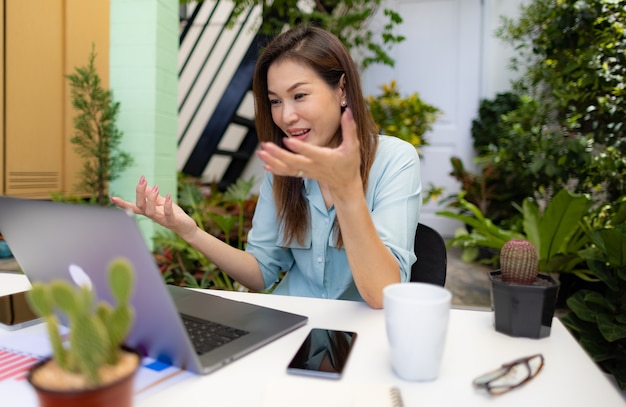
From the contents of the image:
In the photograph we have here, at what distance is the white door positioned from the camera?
4.55 m

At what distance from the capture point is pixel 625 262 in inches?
65.8

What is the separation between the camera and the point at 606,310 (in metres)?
1.77

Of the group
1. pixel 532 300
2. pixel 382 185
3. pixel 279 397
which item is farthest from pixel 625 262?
pixel 279 397

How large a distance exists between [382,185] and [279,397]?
0.68 m

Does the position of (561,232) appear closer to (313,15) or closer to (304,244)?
(304,244)

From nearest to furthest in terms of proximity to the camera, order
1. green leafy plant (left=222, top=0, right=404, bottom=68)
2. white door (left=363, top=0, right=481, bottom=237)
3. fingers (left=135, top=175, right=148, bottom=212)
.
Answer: fingers (left=135, top=175, right=148, bottom=212) < green leafy plant (left=222, top=0, right=404, bottom=68) < white door (left=363, top=0, right=481, bottom=237)

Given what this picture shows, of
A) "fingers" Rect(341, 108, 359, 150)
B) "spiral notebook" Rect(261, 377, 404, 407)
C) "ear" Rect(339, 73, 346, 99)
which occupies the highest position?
"ear" Rect(339, 73, 346, 99)

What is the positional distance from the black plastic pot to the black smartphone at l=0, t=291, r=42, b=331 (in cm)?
75

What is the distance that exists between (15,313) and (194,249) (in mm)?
1217

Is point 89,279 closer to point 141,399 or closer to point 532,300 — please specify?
point 141,399

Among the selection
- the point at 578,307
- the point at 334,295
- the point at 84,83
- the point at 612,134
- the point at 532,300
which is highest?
the point at 84,83

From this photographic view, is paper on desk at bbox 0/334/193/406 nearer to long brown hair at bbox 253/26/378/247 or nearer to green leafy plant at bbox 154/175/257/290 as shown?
long brown hair at bbox 253/26/378/247

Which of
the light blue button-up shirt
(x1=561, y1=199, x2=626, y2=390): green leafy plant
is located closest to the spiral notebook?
the light blue button-up shirt

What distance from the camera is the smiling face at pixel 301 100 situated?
45.4 inches
